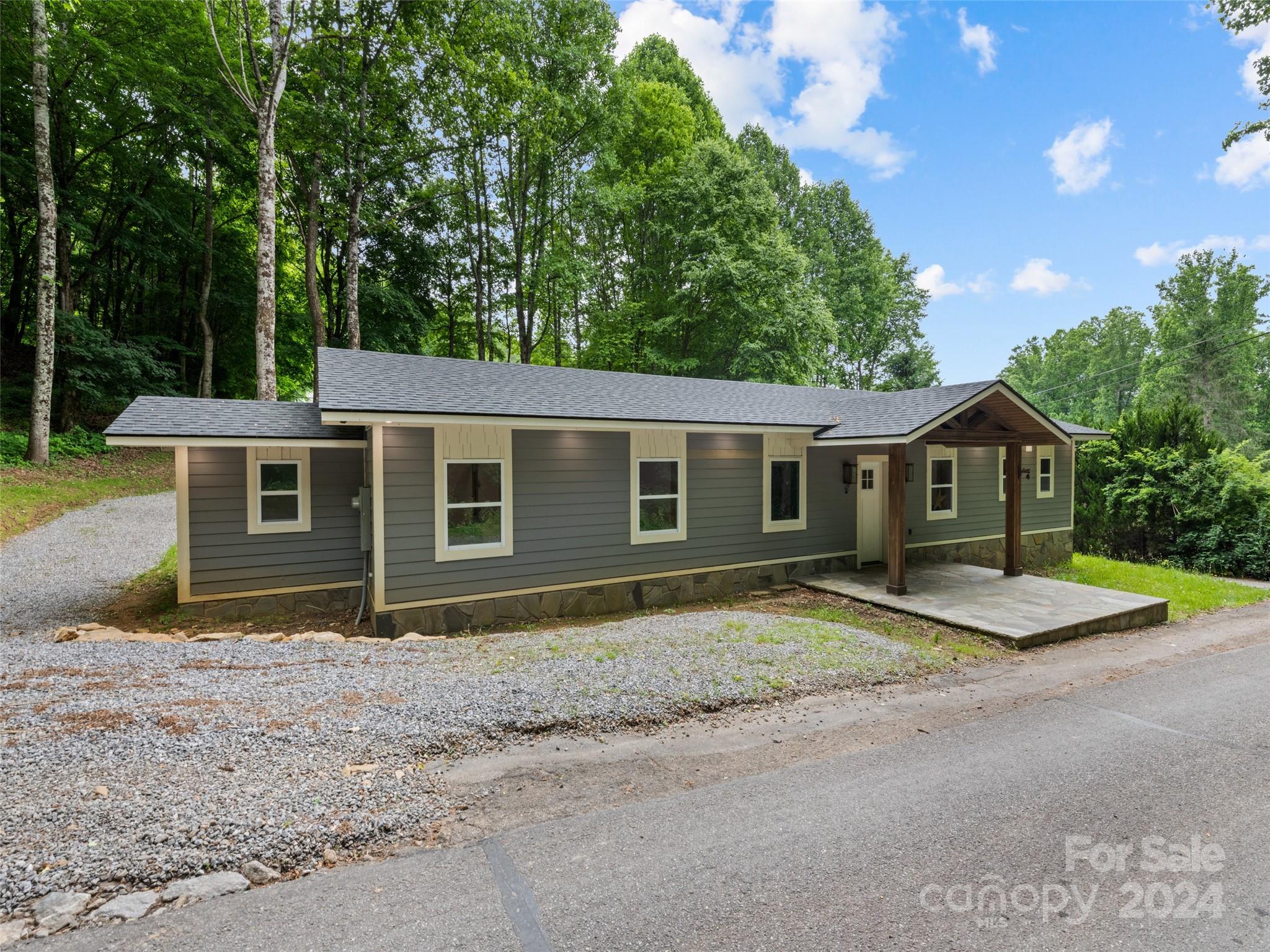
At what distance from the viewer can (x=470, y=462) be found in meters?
7.14

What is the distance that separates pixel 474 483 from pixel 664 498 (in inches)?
114

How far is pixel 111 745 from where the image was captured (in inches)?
123

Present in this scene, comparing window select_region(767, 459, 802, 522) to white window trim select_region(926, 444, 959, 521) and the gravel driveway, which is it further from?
the gravel driveway

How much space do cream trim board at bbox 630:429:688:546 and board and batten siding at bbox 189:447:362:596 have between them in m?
3.88

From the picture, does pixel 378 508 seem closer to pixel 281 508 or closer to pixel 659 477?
pixel 281 508

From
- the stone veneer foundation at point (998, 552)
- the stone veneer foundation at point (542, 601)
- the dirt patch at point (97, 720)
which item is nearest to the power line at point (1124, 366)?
the stone veneer foundation at point (998, 552)

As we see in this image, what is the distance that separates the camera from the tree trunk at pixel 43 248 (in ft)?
41.7

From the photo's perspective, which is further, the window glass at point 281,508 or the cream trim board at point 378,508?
the window glass at point 281,508

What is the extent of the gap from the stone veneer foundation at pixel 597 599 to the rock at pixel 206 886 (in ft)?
14.1

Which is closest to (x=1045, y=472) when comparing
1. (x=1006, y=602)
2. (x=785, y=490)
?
(x=1006, y=602)

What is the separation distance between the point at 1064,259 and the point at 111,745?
44.2 metres

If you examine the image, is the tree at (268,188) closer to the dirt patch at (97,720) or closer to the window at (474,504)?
the window at (474,504)

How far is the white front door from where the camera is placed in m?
10.3

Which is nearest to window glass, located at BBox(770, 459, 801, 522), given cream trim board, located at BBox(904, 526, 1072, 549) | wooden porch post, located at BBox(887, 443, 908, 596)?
wooden porch post, located at BBox(887, 443, 908, 596)
